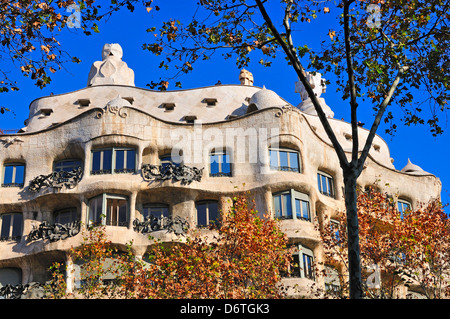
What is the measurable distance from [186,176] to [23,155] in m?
9.34

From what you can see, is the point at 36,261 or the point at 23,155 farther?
the point at 23,155

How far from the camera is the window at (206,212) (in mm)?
35844

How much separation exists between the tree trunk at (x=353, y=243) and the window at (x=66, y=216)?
23620 millimetres

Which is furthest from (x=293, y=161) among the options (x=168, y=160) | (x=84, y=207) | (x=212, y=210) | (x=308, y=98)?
(x=308, y=98)

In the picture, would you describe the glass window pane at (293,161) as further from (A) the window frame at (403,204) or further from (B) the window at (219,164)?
(A) the window frame at (403,204)

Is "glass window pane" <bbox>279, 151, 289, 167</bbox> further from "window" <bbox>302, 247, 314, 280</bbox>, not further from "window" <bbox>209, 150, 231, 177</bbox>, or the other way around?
"window" <bbox>302, 247, 314, 280</bbox>

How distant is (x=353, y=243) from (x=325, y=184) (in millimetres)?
24250

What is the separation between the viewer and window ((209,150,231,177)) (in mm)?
36750

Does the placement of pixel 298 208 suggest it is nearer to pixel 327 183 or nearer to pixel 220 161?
pixel 327 183

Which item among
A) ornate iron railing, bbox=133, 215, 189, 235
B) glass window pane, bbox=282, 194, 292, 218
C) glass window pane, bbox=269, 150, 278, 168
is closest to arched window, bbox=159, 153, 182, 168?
ornate iron railing, bbox=133, 215, 189, 235

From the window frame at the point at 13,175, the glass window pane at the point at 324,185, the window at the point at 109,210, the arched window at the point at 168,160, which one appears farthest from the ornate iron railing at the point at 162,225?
the glass window pane at the point at 324,185
